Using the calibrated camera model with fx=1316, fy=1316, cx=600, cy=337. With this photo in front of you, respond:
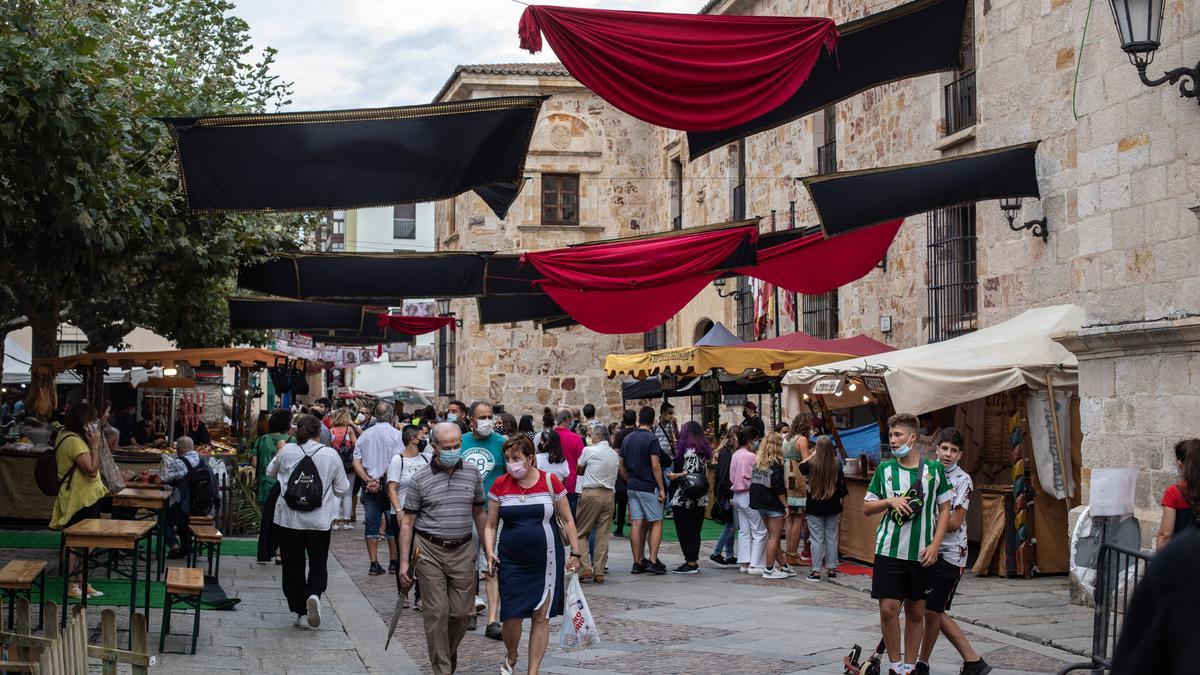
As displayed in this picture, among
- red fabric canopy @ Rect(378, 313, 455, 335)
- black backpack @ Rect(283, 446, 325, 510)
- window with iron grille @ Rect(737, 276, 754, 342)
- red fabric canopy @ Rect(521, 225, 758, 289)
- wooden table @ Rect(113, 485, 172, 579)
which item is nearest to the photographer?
black backpack @ Rect(283, 446, 325, 510)

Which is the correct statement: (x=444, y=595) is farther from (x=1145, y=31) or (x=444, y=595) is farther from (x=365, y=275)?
(x=365, y=275)

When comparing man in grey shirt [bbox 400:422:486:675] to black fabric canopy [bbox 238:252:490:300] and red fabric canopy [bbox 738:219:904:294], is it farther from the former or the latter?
black fabric canopy [bbox 238:252:490:300]

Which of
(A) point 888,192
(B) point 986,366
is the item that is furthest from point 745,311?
(A) point 888,192

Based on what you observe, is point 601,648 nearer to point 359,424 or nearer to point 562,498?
point 562,498

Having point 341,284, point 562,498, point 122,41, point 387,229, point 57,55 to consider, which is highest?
point 387,229

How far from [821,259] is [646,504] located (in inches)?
125

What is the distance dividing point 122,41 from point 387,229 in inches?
1869

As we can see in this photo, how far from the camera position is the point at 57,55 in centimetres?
897

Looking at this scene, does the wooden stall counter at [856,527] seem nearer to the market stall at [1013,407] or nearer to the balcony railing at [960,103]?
the market stall at [1013,407]

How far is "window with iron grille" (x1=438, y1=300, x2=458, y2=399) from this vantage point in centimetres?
3669

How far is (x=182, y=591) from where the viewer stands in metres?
8.45

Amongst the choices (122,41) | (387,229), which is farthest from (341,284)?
(387,229)

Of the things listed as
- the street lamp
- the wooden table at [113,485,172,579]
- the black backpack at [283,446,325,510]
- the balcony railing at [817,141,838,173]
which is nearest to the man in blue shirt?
the black backpack at [283,446,325,510]

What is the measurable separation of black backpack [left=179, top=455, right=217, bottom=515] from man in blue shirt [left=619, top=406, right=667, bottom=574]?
4.48 metres
